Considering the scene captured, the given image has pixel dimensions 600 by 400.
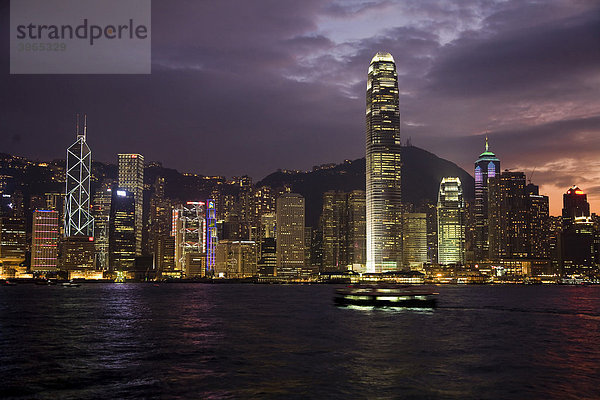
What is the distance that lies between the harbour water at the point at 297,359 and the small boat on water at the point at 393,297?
31.0 m

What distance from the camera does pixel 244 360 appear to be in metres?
49.8

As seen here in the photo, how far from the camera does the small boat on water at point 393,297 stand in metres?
120

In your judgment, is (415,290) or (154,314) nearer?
(154,314)

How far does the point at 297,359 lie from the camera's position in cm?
5031

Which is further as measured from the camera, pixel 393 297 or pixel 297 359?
pixel 393 297

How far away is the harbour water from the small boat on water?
31.0 metres

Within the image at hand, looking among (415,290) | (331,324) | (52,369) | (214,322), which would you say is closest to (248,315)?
(214,322)

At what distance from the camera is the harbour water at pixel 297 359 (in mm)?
38469

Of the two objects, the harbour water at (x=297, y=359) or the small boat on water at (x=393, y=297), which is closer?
the harbour water at (x=297, y=359)

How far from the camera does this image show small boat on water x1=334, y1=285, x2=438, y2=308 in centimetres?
11950

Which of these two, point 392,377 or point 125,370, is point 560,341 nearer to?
point 392,377

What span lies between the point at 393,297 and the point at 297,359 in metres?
73.1

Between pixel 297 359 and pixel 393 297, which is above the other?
pixel 297 359

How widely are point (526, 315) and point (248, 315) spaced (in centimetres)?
4412
